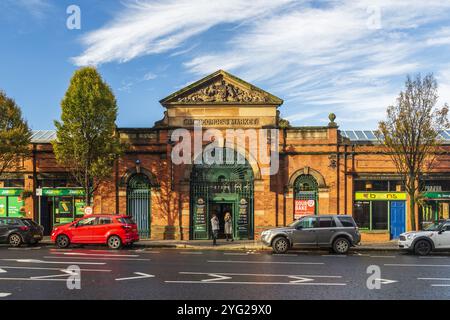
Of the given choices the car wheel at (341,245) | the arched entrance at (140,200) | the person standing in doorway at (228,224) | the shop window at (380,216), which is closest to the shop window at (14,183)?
the arched entrance at (140,200)

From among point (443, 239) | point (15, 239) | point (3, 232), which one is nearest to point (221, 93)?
point (15, 239)

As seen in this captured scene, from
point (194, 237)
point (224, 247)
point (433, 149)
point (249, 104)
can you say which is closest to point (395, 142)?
point (433, 149)

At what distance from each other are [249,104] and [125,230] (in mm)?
9621

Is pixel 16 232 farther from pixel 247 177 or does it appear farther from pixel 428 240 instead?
pixel 428 240

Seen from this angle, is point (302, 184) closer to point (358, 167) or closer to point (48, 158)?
point (358, 167)

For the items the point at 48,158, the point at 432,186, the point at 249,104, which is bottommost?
the point at 432,186

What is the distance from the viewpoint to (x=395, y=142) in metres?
22.5

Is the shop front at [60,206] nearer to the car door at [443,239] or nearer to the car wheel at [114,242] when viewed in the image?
the car wheel at [114,242]

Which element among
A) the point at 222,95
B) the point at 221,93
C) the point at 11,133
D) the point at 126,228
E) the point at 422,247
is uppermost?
the point at 221,93

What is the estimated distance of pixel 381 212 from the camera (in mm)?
25109

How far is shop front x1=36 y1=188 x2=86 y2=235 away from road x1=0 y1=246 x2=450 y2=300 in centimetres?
786

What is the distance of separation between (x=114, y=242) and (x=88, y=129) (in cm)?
603

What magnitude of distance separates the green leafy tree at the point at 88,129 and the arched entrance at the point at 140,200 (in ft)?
6.95

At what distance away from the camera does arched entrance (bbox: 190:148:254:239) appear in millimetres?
25156
